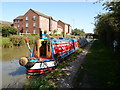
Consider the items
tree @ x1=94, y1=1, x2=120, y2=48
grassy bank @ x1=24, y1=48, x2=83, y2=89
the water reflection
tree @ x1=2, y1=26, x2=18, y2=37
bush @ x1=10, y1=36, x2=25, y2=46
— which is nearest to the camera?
grassy bank @ x1=24, y1=48, x2=83, y2=89

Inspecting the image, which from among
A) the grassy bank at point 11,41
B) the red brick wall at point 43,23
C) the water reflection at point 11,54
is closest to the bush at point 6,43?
the grassy bank at point 11,41

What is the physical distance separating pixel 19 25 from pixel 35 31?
8.47 m

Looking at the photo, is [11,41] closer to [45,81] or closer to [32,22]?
[45,81]

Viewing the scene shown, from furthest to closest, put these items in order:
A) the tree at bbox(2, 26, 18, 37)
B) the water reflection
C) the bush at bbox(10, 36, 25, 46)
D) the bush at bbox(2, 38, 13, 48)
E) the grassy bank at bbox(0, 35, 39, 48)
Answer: the tree at bbox(2, 26, 18, 37), the bush at bbox(10, 36, 25, 46), the grassy bank at bbox(0, 35, 39, 48), the bush at bbox(2, 38, 13, 48), the water reflection

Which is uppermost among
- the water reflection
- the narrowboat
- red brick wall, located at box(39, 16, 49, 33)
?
red brick wall, located at box(39, 16, 49, 33)

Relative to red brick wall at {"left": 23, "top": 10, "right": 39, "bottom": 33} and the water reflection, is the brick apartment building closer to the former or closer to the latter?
red brick wall at {"left": 23, "top": 10, "right": 39, "bottom": 33}

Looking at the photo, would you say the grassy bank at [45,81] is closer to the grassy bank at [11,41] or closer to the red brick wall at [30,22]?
the grassy bank at [11,41]

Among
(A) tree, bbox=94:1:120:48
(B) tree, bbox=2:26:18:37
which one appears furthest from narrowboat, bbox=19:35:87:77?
(B) tree, bbox=2:26:18:37

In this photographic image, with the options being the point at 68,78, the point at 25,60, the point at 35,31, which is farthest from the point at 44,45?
the point at 35,31

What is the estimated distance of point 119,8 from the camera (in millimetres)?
6375

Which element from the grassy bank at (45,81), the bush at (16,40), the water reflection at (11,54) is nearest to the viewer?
the grassy bank at (45,81)

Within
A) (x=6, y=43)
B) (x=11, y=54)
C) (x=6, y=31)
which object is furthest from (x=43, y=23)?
(x=11, y=54)

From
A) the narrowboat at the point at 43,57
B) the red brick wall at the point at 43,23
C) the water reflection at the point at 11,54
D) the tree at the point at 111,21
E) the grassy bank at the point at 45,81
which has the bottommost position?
the water reflection at the point at 11,54

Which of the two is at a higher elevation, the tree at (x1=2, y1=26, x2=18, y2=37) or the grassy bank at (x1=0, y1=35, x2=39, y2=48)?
the tree at (x1=2, y1=26, x2=18, y2=37)
